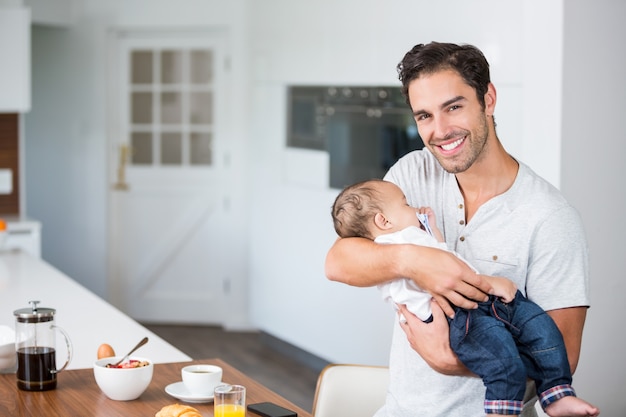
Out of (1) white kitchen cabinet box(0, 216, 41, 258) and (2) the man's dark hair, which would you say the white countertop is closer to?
(2) the man's dark hair

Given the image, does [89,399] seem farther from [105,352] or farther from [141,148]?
[141,148]

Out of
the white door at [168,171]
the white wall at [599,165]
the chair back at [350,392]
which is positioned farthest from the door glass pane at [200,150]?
the chair back at [350,392]

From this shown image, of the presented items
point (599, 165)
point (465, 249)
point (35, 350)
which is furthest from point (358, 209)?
point (599, 165)

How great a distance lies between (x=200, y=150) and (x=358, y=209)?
16.1 feet

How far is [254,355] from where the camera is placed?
6.20m

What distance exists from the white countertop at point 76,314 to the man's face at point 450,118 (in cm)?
102

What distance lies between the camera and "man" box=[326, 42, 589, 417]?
6.76 feet

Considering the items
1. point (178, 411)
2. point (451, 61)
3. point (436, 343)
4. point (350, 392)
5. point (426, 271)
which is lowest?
point (350, 392)

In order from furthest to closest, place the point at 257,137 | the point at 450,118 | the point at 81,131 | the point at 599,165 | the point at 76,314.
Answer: the point at 81,131
the point at 257,137
the point at 599,165
the point at 76,314
the point at 450,118

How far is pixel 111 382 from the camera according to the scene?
2.21 m

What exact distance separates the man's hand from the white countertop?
842 millimetres

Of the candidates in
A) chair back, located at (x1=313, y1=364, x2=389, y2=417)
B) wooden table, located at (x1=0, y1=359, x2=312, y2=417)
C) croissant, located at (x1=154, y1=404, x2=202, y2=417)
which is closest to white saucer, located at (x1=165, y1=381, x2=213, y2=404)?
wooden table, located at (x1=0, y1=359, x2=312, y2=417)

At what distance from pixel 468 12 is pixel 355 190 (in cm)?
239

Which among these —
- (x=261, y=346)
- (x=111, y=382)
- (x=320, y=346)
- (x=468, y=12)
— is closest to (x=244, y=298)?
(x=261, y=346)
